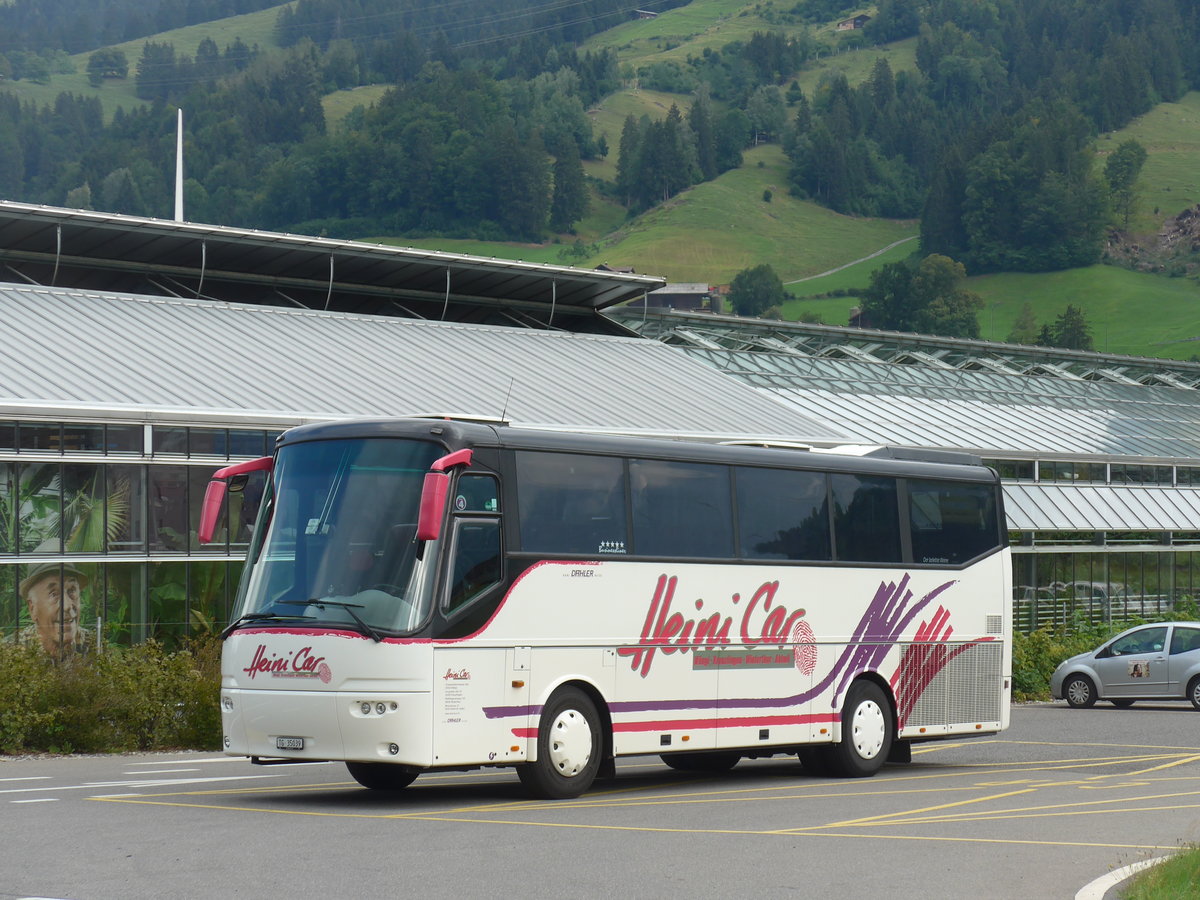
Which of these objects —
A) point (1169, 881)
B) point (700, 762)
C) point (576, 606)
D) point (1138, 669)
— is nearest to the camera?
point (1169, 881)

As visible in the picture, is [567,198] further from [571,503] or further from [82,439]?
[571,503]

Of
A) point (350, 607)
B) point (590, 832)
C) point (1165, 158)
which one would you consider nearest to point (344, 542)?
point (350, 607)

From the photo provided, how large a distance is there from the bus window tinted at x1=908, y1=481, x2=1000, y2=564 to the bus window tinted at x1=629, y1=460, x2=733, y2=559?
319cm

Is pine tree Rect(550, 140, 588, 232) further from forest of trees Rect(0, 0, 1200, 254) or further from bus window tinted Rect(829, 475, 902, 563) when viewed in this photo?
bus window tinted Rect(829, 475, 902, 563)

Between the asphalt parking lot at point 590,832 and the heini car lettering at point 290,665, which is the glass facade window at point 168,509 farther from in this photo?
the heini car lettering at point 290,665

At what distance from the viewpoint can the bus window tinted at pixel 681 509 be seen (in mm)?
15906

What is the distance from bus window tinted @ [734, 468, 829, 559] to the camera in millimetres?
17031

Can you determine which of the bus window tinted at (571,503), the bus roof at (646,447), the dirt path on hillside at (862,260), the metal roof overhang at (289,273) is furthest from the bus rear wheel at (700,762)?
the dirt path on hillside at (862,260)

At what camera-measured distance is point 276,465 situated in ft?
49.3

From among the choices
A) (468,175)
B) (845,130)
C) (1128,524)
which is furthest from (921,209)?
(1128,524)

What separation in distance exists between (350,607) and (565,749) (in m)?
2.39

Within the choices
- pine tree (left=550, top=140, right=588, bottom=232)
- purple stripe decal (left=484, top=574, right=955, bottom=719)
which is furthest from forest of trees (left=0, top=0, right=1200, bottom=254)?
purple stripe decal (left=484, top=574, right=955, bottom=719)

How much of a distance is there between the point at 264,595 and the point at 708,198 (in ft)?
577

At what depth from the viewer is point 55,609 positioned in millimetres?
23156
